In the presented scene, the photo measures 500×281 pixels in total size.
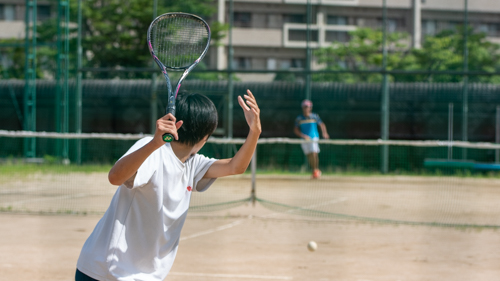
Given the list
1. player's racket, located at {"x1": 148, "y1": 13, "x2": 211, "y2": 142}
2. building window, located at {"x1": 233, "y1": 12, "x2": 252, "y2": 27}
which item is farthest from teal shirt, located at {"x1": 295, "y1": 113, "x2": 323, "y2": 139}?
player's racket, located at {"x1": 148, "y1": 13, "x2": 211, "y2": 142}

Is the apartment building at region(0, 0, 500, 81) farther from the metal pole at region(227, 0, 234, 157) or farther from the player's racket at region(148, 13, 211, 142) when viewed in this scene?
the player's racket at region(148, 13, 211, 142)

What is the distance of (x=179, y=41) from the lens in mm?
3525

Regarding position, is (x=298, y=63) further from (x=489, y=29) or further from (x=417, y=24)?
(x=489, y=29)

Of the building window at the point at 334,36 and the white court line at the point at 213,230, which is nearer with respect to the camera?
the white court line at the point at 213,230

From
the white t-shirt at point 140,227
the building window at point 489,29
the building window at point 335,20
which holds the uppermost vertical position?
the building window at point 335,20

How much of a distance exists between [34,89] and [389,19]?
893 cm

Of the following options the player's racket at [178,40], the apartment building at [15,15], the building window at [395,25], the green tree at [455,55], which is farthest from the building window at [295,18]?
the player's racket at [178,40]

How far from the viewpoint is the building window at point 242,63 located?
15.4 meters

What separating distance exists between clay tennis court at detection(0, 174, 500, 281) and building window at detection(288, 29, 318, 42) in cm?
511

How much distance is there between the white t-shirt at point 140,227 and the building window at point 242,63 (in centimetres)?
1320

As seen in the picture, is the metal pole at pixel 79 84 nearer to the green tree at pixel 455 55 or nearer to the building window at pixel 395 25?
the building window at pixel 395 25

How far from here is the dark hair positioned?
2.29 m

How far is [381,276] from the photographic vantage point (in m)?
4.73

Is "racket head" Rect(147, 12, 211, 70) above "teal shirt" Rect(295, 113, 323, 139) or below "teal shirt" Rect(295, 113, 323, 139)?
above
